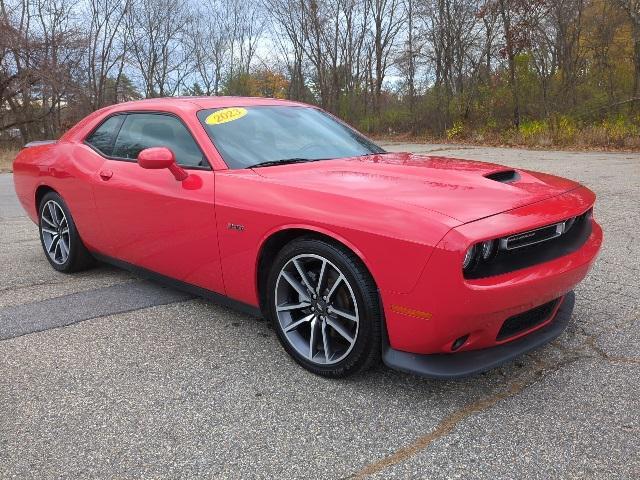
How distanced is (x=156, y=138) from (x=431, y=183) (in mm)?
1946

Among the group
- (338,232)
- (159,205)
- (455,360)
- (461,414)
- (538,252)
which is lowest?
(461,414)

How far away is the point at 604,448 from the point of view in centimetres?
201

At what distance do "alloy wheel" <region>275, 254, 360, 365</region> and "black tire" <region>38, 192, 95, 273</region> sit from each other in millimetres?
2301

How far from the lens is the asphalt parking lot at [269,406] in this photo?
1.99m

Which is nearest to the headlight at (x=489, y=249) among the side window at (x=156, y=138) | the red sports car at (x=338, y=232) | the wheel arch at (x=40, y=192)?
the red sports car at (x=338, y=232)

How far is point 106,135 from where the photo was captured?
408 centimetres

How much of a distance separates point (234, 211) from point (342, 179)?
1.97 ft

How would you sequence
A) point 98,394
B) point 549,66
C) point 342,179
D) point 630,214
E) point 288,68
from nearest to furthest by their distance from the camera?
point 98,394 → point 342,179 → point 630,214 → point 549,66 → point 288,68

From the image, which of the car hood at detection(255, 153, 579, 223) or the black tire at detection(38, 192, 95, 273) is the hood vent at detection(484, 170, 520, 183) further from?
the black tire at detection(38, 192, 95, 273)

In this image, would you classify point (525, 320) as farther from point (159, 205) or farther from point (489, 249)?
point (159, 205)

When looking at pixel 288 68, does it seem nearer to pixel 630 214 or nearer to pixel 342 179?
pixel 630 214

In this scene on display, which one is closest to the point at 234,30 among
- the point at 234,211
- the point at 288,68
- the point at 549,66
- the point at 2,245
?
the point at 288,68

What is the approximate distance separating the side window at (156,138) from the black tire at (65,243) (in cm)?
81

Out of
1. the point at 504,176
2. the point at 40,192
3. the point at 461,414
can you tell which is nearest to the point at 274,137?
the point at 504,176
